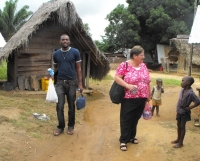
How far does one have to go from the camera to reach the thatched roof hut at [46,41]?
992 centimetres

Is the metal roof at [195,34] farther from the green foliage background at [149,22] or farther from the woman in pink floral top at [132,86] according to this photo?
the green foliage background at [149,22]

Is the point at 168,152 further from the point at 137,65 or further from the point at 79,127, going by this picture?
the point at 79,127

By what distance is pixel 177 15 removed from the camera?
27.0 metres

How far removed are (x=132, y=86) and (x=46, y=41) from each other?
25.2 ft

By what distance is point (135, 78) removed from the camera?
171 inches

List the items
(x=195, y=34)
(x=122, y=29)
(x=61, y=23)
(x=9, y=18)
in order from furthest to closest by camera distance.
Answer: (x=9, y=18) < (x=122, y=29) < (x=61, y=23) < (x=195, y=34)

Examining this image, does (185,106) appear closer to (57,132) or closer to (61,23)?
(57,132)

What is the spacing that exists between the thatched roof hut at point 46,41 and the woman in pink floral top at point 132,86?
5.93 meters

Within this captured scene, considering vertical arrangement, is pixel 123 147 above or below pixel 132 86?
below

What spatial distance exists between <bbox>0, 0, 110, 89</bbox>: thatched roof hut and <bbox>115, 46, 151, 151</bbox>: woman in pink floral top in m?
5.93

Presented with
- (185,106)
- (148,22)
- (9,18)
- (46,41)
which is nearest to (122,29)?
(148,22)

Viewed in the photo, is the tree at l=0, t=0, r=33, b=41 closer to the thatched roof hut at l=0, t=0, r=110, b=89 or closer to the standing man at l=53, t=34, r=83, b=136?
the thatched roof hut at l=0, t=0, r=110, b=89

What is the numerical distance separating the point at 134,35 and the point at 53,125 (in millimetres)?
21653

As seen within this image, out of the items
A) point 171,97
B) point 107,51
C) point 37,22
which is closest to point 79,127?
point 37,22
